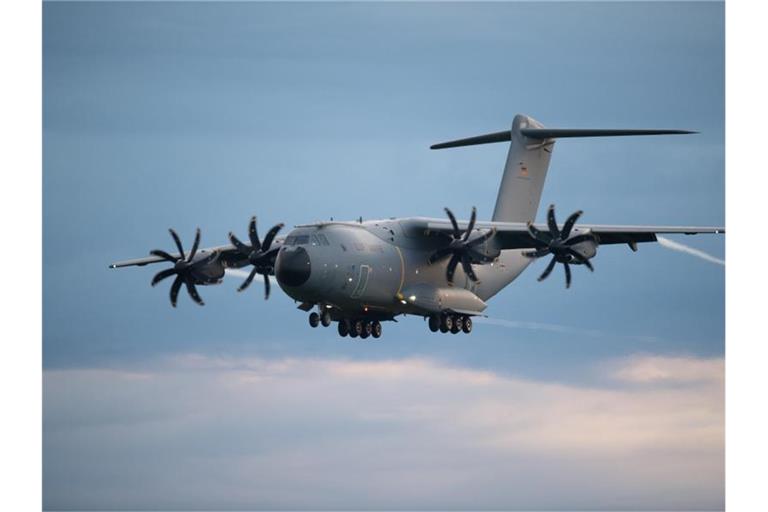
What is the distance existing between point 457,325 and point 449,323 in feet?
1.06

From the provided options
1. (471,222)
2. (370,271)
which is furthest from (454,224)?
(370,271)

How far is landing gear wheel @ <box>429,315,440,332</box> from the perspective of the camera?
35.4 meters

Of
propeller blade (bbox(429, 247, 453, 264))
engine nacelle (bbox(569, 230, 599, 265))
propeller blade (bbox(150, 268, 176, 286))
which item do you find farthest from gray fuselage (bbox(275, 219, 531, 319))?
engine nacelle (bbox(569, 230, 599, 265))

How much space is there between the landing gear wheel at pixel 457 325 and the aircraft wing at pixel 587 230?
2354 millimetres

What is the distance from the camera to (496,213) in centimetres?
3966

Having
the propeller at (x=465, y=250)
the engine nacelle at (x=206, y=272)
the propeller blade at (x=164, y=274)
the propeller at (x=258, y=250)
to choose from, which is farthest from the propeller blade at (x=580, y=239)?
the propeller blade at (x=164, y=274)

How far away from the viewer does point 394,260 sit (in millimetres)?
34312

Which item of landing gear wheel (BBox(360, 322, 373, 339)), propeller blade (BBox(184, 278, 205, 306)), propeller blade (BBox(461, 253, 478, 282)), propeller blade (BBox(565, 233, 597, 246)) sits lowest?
landing gear wheel (BBox(360, 322, 373, 339))

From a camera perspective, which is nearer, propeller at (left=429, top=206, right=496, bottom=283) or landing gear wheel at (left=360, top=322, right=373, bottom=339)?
propeller at (left=429, top=206, right=496, bottom=283)

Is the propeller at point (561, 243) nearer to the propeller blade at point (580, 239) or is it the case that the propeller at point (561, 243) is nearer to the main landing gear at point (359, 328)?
the propeller blade at point (580, 239)

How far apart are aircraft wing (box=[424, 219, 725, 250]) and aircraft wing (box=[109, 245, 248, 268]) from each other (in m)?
5.52

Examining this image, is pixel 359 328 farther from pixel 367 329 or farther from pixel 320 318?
pixel 320 318

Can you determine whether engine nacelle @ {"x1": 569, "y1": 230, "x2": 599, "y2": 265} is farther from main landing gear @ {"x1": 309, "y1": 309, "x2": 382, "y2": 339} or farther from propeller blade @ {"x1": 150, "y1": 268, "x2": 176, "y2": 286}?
propeller blade @ {"x1": 150, "y1": 268, "x2": 176, "y2": 286}

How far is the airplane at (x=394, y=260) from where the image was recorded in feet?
108
